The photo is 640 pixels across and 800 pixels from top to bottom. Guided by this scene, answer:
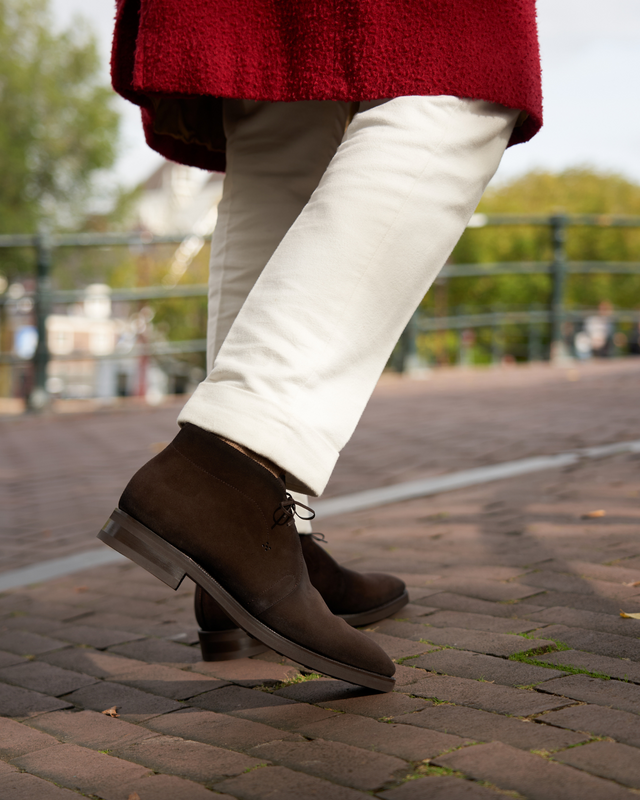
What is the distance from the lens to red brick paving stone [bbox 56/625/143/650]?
1.89 metres

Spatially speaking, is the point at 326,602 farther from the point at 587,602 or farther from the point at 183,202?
the point at 183,202

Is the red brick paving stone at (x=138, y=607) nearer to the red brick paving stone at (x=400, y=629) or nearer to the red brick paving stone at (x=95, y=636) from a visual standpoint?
the red brick paving stone at (x=95, y=636)

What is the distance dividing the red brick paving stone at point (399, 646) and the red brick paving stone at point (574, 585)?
0.38m

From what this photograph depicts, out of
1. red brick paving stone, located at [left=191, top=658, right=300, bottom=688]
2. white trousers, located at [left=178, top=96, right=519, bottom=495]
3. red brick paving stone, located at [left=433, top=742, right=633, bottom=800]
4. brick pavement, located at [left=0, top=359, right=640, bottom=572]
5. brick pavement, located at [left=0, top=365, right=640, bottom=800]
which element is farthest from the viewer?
brick pavement, located at [left=0, top=359, right=640, bottom=572]

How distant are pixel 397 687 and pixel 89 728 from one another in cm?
47

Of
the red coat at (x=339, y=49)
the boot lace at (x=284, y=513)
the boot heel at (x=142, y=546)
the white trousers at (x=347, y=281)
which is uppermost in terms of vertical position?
the red coat at (x=339, y=49)

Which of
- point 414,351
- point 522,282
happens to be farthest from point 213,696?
point 522,282

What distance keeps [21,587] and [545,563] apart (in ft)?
4.45

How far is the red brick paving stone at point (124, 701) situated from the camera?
4.76 ft

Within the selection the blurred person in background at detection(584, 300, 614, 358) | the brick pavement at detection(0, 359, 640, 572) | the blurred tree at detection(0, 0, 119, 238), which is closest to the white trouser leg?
the brick pavement at detection(0, 359, 640, 572)

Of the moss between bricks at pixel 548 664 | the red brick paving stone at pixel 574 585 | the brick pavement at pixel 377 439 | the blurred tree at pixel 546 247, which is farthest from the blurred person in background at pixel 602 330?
the blurred tree at pixel 546 247

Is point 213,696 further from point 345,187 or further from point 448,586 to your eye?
point 345,187

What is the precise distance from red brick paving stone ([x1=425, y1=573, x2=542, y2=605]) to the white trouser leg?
41 centimetres

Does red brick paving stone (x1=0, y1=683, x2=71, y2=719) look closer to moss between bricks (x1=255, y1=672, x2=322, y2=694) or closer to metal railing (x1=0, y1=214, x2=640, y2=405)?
moss between bricks (x1=255, y1=672, x2=322, y2=694)
